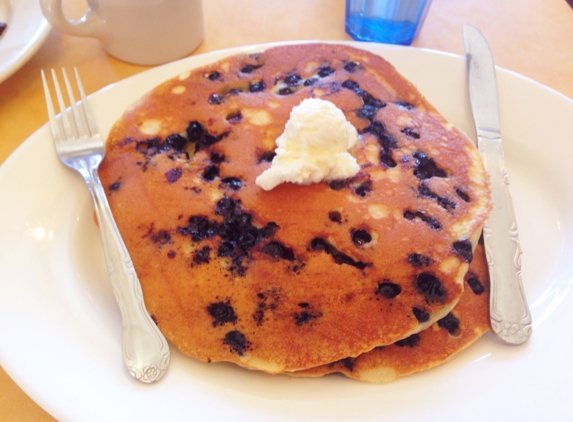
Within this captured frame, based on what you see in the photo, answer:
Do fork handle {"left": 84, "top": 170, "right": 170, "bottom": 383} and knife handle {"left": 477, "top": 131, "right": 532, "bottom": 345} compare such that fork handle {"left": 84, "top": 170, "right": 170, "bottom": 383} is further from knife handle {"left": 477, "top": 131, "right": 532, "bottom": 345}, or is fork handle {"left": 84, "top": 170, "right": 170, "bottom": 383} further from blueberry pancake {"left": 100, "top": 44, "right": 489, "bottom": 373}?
knife handle {"left": 477, "top": 131, "right": 532, "bottom": 345}

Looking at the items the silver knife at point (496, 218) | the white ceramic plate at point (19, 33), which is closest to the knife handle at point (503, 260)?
the silver knife at point (496, 218)

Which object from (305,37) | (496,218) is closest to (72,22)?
(305,37)

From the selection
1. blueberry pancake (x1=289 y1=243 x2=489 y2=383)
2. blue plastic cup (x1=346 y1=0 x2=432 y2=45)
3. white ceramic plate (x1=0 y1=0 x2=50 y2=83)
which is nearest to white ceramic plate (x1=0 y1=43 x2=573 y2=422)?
blueberry pancake (x1=289 y1=243 x2=489 y2=383)

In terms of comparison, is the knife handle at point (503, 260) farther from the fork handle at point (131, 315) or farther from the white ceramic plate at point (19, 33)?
the white ceramic plate at point (19, 33)

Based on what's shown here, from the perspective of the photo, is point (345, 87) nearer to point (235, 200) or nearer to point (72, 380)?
point (235, 200)

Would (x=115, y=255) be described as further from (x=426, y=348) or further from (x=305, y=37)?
(x=305, y=37)
